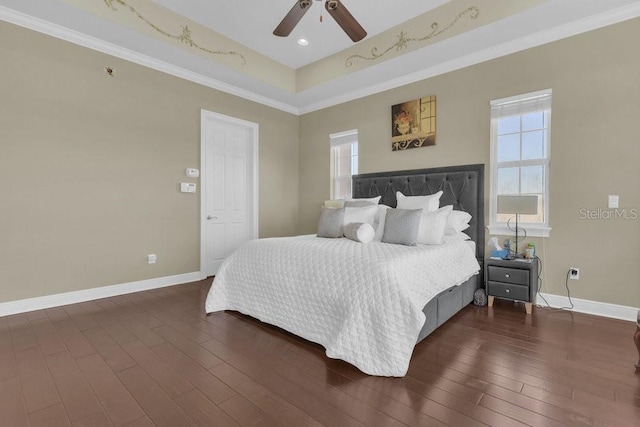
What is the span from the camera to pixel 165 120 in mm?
3957

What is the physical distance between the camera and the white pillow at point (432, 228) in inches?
115

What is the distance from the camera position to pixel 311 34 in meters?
3.80

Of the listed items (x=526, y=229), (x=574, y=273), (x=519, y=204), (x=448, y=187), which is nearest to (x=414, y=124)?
(x=448, y=187)

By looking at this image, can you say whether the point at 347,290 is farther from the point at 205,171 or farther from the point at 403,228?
the point at 205,171

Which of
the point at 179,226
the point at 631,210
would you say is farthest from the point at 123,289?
the point at 631,210

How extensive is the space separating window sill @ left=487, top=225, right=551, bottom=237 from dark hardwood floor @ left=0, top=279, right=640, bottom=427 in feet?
2.84

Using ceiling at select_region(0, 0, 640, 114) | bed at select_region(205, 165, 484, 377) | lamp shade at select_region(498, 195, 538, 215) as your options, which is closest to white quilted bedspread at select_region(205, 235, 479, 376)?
bed at select_region(205, 165, 484, 377)

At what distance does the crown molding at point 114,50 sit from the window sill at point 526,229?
3.92 m

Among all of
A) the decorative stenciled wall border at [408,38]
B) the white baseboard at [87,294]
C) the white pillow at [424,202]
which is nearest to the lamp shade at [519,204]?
the white pillow at [424,202]

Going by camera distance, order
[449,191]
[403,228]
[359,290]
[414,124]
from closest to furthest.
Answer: [359,290] → [403,228] → [449,191] → [414,124]

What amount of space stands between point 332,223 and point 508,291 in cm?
189

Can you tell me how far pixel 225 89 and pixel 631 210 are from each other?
4974mm

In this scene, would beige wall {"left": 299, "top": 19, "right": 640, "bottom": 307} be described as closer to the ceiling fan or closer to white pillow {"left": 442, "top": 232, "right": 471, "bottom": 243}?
white pillow {"left": 442, "top": 232, "right": 471, "bottom": 243}

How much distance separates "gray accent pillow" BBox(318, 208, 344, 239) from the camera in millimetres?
3326
